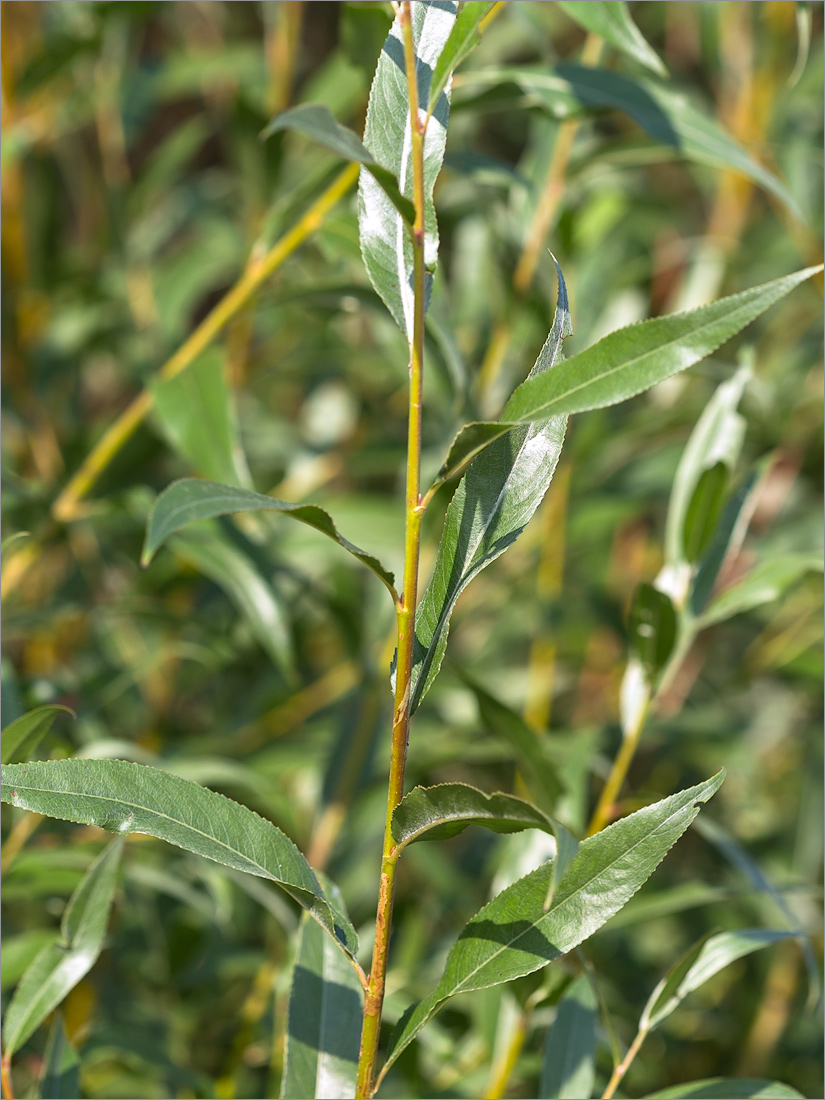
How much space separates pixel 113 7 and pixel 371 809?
0.69m

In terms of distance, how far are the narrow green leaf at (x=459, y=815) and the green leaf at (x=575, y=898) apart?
3 centimetres

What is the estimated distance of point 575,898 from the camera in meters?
0.39

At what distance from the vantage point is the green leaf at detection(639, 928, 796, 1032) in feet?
1.61

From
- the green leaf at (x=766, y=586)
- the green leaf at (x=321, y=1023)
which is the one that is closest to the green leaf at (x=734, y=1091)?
the green leaf at (x=321, y=1023)

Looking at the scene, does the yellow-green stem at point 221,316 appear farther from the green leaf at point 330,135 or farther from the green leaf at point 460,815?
the green leaf at point 460,815

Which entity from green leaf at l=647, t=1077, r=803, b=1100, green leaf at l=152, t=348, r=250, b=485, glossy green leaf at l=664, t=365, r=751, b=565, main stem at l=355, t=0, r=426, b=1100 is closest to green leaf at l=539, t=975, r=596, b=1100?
green leaf at l=647, t=1077, r=803, b=1100

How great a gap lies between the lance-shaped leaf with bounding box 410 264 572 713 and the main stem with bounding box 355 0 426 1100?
1 centimetres

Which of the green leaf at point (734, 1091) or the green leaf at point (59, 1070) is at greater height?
the green leaf at point (734, 1091)

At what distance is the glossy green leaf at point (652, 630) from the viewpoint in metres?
0.59

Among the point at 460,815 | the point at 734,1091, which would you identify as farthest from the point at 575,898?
the point at 734,1091

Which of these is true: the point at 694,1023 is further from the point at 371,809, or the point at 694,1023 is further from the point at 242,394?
the point at 242,394

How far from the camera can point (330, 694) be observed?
110cm

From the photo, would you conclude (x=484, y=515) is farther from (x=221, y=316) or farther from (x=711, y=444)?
(x=221, y=316)

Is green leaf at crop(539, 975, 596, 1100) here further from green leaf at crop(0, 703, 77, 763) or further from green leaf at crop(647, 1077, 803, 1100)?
green leaf at crop(0, 703, 77, 763)
